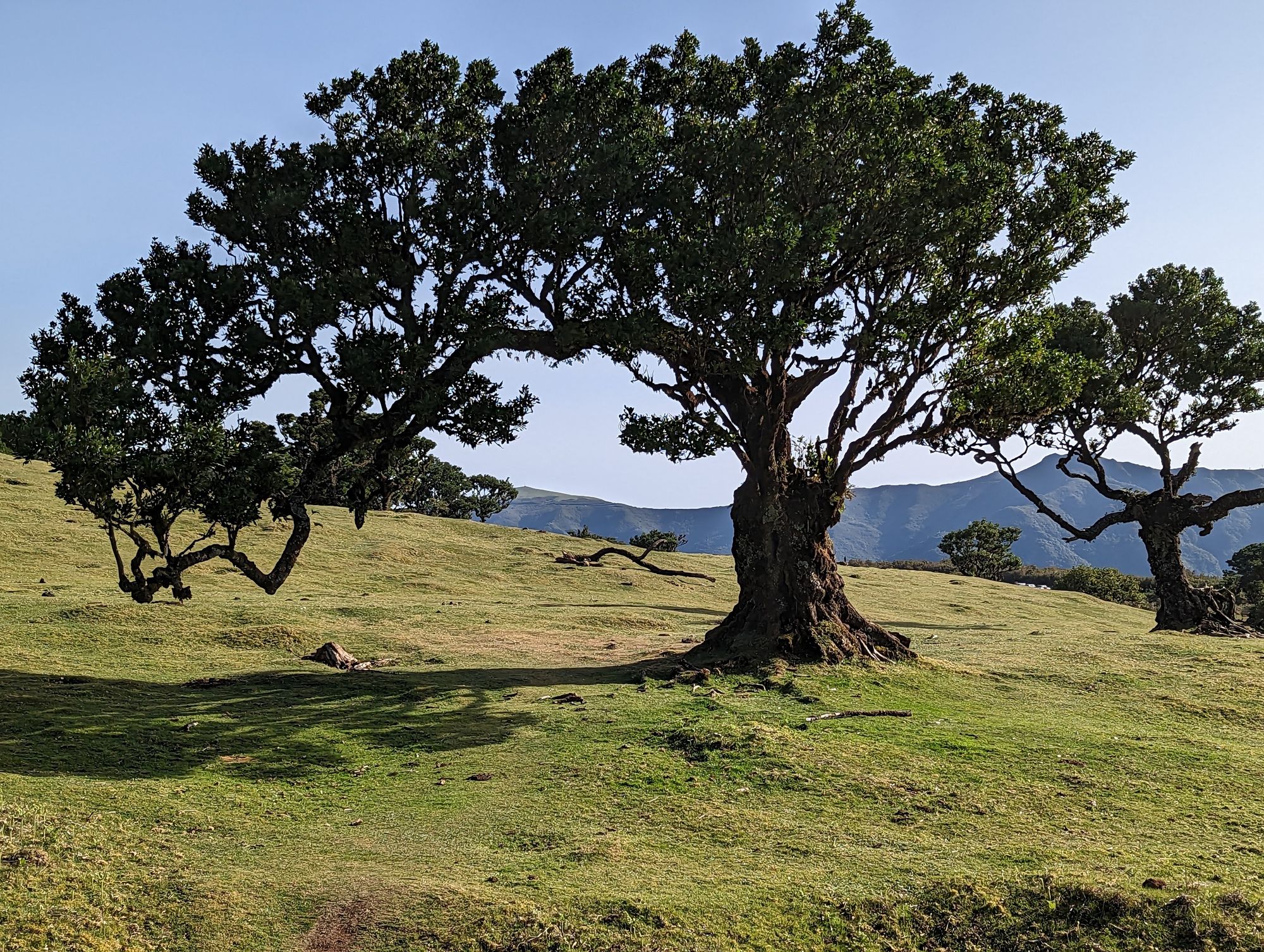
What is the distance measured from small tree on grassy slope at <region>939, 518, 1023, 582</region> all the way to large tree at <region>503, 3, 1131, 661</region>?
2491 inches

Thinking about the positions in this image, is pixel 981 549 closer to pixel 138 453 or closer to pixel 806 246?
pixel 806 246

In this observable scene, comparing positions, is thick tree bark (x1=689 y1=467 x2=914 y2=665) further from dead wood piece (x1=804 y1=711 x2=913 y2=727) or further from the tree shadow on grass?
dead wood piece (x1=804 y1=711 x2=913 y2=727)

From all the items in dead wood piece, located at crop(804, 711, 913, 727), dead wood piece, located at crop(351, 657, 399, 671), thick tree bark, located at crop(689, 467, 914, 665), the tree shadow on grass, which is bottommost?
dead wood piece, located at crop(351, 657, 399, 671)

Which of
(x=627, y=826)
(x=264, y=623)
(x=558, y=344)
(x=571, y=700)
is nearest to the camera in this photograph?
(x=627, y=826)

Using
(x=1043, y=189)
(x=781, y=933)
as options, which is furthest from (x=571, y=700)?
(x=1043, y=189)

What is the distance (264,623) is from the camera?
24516mm

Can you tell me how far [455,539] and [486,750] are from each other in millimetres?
40179

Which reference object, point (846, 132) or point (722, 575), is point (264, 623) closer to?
point (846, 132)

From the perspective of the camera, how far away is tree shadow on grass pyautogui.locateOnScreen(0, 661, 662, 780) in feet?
41.1

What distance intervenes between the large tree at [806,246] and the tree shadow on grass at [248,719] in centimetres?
609

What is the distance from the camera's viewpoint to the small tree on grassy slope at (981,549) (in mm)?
80188

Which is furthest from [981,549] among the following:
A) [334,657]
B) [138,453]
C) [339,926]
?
[339,926]

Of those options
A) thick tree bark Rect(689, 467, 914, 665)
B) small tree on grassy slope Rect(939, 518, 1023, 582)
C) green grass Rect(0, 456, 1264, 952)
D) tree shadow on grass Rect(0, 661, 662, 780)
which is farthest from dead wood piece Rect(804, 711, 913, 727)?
small tree on grassy slope Rect(939, 518, 1023, 582)

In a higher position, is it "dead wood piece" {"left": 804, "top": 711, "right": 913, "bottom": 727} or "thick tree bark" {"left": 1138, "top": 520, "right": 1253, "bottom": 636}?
"thick tree bark" {"left": 1138, "top": 520, "right": 1253, "bottom": 636}
